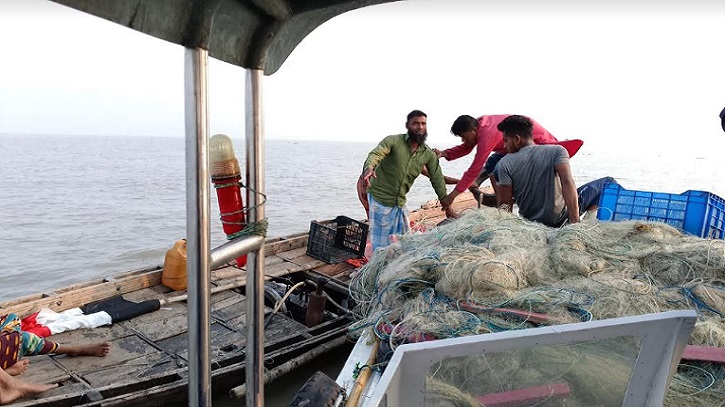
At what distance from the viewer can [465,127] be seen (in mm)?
5816

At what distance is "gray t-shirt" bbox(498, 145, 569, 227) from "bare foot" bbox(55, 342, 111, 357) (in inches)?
179

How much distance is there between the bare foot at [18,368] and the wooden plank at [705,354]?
534 centimetres

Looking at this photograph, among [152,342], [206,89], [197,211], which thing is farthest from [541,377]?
[152,342]

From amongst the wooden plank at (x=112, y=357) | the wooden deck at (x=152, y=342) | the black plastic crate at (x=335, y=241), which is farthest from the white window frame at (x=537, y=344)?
the black plastic crate at (x=335, y=241)

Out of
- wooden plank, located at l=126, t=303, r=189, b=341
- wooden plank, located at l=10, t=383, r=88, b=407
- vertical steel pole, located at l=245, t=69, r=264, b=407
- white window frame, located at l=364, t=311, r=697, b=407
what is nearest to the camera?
white window frame, located at l=364, t=311, r=697, b=407

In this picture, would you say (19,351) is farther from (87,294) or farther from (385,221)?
(385,221)

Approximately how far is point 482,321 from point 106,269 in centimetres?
1453

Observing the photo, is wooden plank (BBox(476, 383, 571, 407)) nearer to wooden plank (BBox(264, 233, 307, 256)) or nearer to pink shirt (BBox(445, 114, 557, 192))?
pink shirt (BBox(445, 114, 557, 192))

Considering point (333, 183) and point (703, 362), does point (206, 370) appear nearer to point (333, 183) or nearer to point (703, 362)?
point (703, 362)

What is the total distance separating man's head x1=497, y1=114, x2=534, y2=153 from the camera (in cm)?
480

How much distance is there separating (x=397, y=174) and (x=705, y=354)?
4208mm

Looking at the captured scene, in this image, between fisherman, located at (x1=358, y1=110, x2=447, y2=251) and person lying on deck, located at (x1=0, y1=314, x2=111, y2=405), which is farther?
fisherman, located at (x1=358, y1=110, x2=447, y2=251)

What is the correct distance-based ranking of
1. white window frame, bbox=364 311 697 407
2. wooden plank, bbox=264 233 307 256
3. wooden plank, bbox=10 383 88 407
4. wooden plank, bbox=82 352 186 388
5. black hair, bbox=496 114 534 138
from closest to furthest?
white window frame, bbox=364 311 697 407 → wooden plank, bbox=10 383 88 407 → wooden plank, bbox=82 352 186 388 → black hair, bbox=496 114 534 138 → wooden plank, bbox=264 233 307 256

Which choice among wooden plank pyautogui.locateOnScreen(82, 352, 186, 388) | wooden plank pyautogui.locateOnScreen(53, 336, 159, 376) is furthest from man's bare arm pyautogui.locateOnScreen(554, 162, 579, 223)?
wooden plank pyautogui.locateOnScreen(53, 336, 159, 376)
